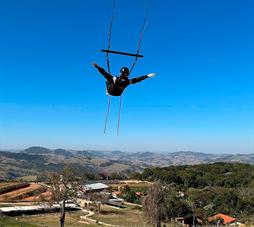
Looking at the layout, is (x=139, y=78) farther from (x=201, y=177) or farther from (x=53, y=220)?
(x=201, y=177)

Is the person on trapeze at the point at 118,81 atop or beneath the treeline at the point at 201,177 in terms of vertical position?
atop

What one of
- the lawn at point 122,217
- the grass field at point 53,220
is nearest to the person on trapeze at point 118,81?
the grass field at point 53,220

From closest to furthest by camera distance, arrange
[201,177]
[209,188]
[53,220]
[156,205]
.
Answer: [156,205] → [53,220] → [209,188] → [201,177]

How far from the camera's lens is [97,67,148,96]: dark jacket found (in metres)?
9.90

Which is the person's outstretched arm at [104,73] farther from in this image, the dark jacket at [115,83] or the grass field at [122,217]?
the grass field at [122,217]

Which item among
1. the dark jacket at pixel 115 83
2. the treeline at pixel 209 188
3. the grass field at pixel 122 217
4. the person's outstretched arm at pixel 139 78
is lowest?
the grass field at pixel 122 217

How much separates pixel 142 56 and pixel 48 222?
50.2m

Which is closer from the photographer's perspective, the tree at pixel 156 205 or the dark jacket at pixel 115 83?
the dark jacket at pixel 115 83

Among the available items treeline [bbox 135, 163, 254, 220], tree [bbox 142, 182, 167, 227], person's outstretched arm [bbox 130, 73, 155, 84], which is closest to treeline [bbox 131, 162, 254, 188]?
treeline [bbox 135, 163, 254, 220]

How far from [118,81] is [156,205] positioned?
157ft

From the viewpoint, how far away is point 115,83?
9.95 metres

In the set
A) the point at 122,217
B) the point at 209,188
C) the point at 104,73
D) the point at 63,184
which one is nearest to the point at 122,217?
the point at 122,217

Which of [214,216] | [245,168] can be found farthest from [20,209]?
[245,168]

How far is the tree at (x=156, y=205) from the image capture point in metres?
55.2
